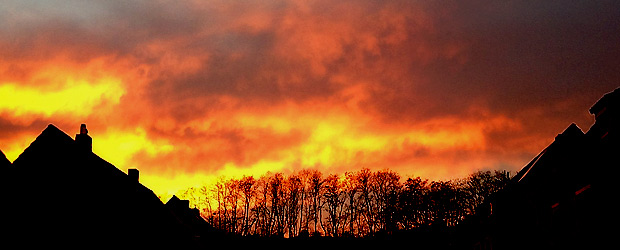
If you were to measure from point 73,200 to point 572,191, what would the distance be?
21782 millimetres

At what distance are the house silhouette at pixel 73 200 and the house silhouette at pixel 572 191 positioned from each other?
61.5ft

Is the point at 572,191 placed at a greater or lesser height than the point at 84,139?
lesser

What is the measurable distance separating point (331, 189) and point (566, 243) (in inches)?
2773

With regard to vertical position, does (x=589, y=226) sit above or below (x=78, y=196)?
below

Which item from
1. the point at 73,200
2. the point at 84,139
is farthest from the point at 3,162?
the point at 84,139

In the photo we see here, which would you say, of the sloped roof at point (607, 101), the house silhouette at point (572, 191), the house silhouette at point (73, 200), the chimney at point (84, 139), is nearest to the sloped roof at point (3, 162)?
the house silhouette at point (73, 200)

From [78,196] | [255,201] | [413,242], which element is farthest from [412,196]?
[78,196]

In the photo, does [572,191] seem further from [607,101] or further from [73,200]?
[73,200]

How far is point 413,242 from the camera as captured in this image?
72.2 meters

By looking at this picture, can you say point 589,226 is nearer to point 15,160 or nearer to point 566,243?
point 566,243

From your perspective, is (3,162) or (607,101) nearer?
(607,101)

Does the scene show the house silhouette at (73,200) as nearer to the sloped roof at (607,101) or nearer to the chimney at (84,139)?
the chimney at (84,139)

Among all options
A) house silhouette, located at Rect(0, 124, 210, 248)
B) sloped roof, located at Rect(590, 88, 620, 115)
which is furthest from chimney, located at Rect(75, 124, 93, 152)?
sloped roof, located at Rect(590, 88, 620, 115)

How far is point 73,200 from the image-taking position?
28297mm
